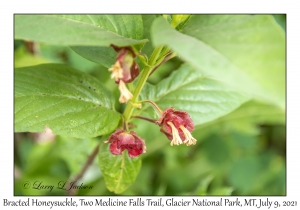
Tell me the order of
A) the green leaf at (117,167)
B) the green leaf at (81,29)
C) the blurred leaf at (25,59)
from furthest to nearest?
the blurred leaf at (25,59), the green leaf at (117,167), the green leaf at (81,29)

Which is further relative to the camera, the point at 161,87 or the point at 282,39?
the point at 161,87

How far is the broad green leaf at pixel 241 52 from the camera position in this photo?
2.91 feet

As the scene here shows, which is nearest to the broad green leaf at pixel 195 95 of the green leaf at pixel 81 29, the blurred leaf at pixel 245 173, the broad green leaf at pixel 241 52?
the green leaf at pixel 81 29

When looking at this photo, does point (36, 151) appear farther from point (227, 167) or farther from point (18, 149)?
point (227, 167)

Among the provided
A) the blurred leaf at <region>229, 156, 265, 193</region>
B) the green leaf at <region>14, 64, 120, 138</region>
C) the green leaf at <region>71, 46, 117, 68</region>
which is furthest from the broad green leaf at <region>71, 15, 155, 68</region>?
the blurred leaf at <region>229, 156, 265, 193</region>

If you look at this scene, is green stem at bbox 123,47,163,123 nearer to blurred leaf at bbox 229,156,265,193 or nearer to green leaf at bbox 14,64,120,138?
green leaf at bbox 14,64,120,138

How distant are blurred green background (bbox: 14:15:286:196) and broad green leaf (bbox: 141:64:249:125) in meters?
0.69

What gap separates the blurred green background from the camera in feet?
8.43

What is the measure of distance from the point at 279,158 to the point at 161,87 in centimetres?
197

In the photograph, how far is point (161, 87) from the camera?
5.84 feet

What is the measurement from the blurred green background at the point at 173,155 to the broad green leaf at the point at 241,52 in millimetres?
1401

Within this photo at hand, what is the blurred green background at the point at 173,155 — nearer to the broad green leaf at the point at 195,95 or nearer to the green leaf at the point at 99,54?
the broad green leaf at the point at 195,95
